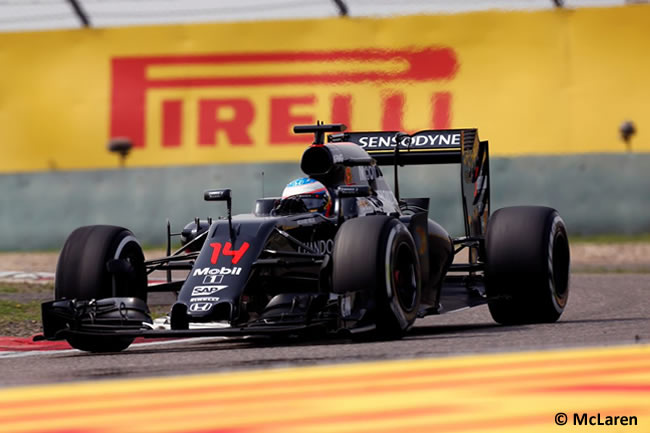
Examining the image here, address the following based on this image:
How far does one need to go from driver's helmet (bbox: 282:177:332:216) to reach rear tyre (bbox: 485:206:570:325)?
4.61 feet

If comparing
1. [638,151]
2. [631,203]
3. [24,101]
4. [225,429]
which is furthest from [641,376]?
[24,101]

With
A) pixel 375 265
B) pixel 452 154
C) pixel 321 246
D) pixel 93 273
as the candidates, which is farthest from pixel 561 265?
pixel 93 273

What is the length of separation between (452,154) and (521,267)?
147cm

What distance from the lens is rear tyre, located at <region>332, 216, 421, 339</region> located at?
8.41 metres

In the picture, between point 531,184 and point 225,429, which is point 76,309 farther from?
point 531,184

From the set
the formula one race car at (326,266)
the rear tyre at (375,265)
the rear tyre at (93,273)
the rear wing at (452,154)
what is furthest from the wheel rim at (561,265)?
the rear tyre at (93,273)

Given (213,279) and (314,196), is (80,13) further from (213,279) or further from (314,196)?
(213,279)

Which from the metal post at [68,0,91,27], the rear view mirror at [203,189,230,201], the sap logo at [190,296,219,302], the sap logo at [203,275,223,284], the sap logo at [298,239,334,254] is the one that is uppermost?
the metal post at [68,0,91,27]

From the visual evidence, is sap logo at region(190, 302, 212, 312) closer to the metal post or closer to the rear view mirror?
the rear view mirror

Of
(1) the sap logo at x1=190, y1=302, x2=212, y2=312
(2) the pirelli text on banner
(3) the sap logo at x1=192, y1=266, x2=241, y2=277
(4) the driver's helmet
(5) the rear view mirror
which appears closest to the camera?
(1) the sap logo at x1=190, y1=302, x2=212, y2=312

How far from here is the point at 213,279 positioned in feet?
28.1

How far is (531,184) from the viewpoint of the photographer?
761 inches

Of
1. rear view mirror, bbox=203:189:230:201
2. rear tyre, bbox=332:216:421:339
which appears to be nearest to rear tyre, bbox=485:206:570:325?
rear tyre, bbox=332:216:421:339

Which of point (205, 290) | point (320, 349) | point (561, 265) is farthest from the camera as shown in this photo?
point (561, 265)
